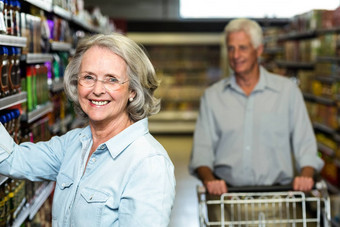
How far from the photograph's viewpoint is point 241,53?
3.45 m

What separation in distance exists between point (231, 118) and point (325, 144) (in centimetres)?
420

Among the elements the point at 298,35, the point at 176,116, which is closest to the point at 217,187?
the point at 298,35

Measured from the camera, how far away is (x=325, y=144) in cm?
730

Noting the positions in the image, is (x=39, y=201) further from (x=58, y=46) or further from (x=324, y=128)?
(x=324, y=128)

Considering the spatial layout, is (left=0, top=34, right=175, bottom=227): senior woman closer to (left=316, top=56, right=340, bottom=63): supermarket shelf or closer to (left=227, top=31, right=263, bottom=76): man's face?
(left=227, top=31, right=263, bottom=76): man's face

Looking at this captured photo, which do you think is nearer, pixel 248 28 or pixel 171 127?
pixel 248 28

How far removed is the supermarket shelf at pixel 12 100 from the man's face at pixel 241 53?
1.33 m

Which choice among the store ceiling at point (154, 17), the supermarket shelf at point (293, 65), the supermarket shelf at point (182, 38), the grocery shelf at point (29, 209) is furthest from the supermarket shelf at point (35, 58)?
the supermarket shelf at point (182, 38)

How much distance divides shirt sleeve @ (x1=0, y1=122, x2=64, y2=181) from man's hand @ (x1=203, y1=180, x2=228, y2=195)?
3.25 ft

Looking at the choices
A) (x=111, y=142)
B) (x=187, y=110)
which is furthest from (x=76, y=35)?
(x=187, y=110)

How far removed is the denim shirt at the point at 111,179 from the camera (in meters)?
1.79

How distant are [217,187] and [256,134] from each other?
25.4 inches

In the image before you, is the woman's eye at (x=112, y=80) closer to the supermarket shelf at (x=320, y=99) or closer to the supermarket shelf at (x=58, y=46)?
the supermarket shelf at (x=58, y=46)

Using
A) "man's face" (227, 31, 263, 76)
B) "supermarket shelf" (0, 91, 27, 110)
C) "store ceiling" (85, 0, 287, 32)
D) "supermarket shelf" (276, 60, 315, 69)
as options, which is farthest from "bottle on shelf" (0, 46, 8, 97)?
"store ceiling" (85, 0, 287, 32)
